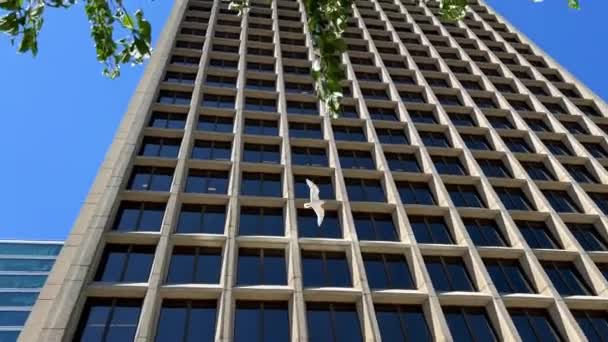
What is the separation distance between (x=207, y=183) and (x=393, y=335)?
10615 millimetres

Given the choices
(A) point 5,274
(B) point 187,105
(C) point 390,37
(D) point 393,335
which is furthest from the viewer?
(A) point 5,274

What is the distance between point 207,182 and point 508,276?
13969 millimetres

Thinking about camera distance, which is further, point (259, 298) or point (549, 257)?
point (549, 257)

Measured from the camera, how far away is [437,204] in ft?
75.2

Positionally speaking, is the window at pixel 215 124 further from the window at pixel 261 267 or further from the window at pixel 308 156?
the window at pixel 261 267

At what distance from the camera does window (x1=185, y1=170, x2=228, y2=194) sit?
2148cm

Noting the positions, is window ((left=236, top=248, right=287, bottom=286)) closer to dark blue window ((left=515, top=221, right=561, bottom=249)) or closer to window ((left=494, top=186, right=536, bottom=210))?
dark blue window ((left=515, top=221, right=561, bottom=249))

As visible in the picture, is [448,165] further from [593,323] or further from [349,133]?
[593,323]

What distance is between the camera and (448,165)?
25.9 meters

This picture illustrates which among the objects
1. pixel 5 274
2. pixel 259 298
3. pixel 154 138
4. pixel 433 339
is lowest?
pixel 433 339

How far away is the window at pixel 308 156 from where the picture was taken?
24188mm

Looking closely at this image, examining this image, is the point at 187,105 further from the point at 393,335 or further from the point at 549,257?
the point at 549,257

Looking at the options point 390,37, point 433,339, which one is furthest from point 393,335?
point 390,37

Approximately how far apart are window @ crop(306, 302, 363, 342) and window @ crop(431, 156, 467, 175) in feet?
36.2
